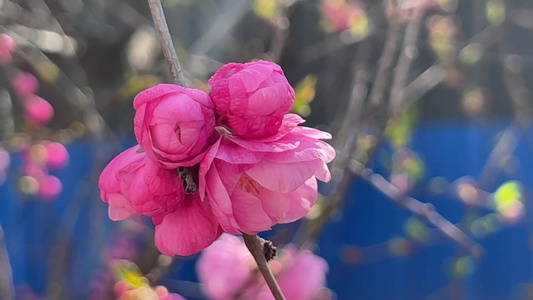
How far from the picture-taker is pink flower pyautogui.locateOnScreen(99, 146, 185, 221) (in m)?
0.42

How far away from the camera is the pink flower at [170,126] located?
404 millimetres

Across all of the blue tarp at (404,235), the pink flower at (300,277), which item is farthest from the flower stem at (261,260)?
the blue tarp at (404,235)

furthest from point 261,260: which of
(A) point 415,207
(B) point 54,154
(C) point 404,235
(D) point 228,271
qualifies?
(C) point 404,235

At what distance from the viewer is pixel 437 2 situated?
1.76 m

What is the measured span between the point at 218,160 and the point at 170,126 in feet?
0.14

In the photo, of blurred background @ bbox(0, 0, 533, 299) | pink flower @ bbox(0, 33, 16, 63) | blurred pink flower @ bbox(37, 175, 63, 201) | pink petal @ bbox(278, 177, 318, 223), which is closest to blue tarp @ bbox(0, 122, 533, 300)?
blurred background @ bbox(0, 0, 533, 299)

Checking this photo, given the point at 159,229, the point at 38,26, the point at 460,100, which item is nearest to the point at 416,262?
the point at 460,100

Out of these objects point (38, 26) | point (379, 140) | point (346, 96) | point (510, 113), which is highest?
point (510, 113)

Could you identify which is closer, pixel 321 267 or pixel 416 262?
pixel 321 267

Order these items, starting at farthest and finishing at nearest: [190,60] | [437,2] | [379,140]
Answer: [190,60] → [437,2] → [379,140]

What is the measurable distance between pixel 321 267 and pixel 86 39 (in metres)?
1.89

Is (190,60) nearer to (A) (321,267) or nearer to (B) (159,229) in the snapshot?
(A) (321,267)

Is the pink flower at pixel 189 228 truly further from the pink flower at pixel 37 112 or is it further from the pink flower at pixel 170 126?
the pink flower at pixel 37 112

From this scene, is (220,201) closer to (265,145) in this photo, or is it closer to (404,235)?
(265,145)
